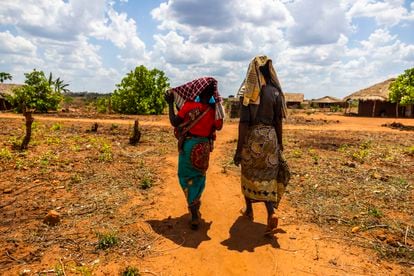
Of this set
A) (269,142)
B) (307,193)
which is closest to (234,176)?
(307,193)

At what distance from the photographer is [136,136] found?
10484 mm

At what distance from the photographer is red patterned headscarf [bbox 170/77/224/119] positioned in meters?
4.16

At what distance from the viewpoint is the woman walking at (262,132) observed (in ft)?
13.6

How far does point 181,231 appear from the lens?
14.6 ft

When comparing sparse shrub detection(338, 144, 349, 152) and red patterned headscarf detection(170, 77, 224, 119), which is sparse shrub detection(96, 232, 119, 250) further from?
sparse shrub detection(338, 144, 349, 152)

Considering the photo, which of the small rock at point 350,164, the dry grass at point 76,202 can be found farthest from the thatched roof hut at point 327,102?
the dry grass at point 76,202

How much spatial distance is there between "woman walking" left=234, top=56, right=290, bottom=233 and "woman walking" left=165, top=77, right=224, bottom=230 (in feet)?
1.25

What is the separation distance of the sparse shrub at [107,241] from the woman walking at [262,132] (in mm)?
1749

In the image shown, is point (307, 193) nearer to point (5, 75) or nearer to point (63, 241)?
point (63, 241)

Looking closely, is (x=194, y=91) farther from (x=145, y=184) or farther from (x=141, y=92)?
(x=141, y=92)

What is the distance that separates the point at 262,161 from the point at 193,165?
87 centimetres

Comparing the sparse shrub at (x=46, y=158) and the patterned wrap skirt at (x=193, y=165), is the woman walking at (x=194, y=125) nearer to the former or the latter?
the patterned wrap skirt at (x=193, y=165)

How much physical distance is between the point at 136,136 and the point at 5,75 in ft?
14.4

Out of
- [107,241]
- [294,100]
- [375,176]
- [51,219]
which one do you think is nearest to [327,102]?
[294,100]
